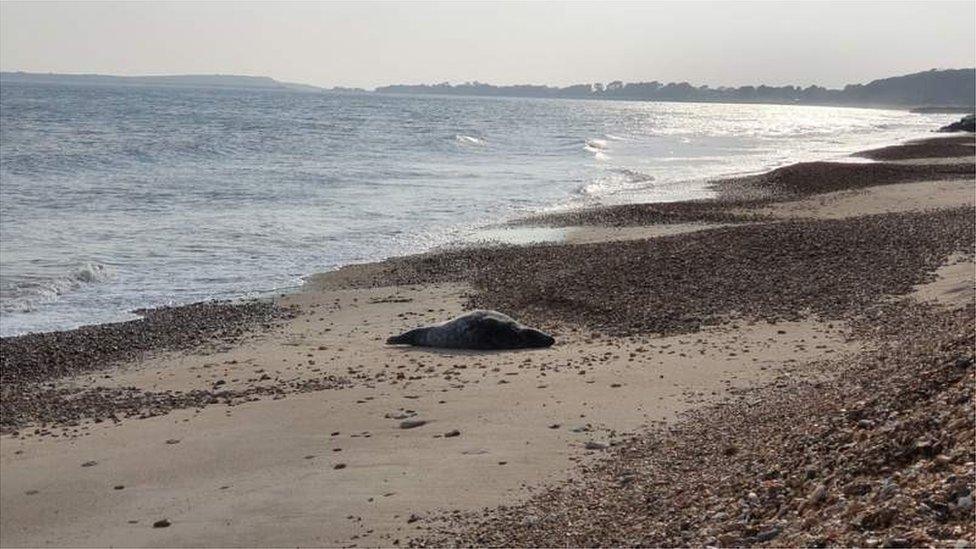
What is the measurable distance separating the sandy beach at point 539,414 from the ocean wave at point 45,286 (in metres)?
2.44

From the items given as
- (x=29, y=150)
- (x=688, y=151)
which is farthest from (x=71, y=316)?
(x=688, y=151)

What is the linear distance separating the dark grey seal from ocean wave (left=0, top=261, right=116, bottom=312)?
6.69 metres

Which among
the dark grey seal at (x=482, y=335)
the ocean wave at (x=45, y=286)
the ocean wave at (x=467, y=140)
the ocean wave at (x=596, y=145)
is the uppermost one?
the ocean wave at (x=467, y=140)

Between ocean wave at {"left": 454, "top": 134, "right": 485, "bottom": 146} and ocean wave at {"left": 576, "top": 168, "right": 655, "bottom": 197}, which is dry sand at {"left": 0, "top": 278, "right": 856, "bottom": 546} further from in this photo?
ocean wave at {"left": 454, "top": 134, "right": 485, "bottom": 146}

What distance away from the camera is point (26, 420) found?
9.60 meters

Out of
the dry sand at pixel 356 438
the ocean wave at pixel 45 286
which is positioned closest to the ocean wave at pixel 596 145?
the ocean wave at pixel 45 286

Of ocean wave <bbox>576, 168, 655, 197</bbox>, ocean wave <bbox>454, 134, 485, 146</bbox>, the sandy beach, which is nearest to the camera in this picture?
the sandy beach

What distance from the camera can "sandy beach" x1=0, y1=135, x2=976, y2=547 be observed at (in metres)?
5.79

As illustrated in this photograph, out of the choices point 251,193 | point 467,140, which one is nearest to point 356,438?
point 251,193

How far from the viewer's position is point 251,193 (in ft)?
99.8

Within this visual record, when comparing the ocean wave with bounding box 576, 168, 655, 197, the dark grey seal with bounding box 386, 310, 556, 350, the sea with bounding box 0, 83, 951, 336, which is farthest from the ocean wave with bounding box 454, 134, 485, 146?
the dark grey seal with bounding box 386, 310, 556, 350

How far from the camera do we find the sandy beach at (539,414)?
228 inches

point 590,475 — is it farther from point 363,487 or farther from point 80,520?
point 80,520

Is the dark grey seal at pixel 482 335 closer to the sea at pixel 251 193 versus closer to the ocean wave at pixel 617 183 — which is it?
the sea at pixel 251 193
